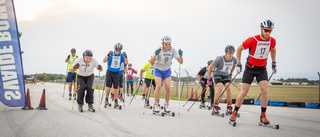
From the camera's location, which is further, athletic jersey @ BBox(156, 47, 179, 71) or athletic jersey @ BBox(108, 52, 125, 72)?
athletic jersey @ BBox(108, 52, 125, 72)

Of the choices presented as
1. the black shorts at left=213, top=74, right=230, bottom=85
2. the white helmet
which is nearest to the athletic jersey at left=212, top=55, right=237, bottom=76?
the black shorts at left=213, top=74, right=230, bottom=85

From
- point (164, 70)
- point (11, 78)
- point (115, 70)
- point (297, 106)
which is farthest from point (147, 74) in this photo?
point (297, 106)

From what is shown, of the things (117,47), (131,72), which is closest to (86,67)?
(117,47)

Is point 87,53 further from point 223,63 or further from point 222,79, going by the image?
point 222,79

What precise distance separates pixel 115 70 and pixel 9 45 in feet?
11.7

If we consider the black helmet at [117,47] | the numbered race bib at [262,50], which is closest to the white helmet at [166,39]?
the black helmet at [117,47]

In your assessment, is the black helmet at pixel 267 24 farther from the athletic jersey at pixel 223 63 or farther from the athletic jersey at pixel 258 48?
the athletic jersey at pixel 223 63

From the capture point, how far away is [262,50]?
5480 mm

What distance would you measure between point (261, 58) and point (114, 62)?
5.33m

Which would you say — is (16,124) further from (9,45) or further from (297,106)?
(297,106)

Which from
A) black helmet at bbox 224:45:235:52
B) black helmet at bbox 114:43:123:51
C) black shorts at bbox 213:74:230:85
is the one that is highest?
black helmet at bbox 114:43:123:51

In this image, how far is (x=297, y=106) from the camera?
37.0 ft

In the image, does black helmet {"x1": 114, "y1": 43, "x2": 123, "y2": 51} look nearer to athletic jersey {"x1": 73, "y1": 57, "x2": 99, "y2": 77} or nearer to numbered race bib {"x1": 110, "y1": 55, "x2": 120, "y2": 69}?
numbered race bib {"x1": 110, "y1": 55, "x2": 120, "y2": 69}

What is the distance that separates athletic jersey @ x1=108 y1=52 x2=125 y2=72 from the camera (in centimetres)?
900
